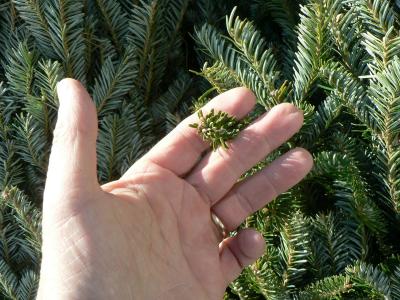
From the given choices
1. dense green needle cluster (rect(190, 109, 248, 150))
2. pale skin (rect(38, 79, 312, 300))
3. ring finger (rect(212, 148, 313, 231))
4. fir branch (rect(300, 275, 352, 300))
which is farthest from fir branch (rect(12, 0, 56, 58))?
fir branch (rect(300, 275, 352, 300))

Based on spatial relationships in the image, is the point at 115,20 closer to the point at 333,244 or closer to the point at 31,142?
the point at 31,142

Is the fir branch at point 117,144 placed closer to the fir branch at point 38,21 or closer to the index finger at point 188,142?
the index finger at point 188,142

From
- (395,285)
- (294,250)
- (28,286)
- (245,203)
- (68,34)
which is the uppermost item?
(68,34)

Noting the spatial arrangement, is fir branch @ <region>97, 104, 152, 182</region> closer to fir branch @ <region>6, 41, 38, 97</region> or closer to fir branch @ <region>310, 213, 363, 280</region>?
fir branch @ <region>6, 41, 38, 97</region>

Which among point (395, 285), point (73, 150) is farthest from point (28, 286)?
point (395, 285)

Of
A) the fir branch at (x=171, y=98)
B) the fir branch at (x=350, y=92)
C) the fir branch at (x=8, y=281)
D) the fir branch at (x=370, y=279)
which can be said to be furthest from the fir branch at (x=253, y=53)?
the fir branch at (x=8, y=281)

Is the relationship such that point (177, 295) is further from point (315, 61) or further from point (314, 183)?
point (315, 61)
